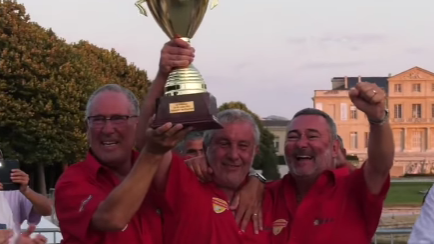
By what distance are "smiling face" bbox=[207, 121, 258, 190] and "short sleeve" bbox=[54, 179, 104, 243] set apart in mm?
609

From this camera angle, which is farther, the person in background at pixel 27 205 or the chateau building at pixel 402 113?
the chateau building at pixel 402 113

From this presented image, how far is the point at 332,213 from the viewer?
3451mm

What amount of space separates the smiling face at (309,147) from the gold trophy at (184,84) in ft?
2.09

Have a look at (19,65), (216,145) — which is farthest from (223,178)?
(19,65)

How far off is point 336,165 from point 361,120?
86228 mm

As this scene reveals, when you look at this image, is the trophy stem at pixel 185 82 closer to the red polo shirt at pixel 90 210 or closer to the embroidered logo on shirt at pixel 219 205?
the red polo shirt at pixel 90 210

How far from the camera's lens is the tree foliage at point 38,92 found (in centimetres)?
2819

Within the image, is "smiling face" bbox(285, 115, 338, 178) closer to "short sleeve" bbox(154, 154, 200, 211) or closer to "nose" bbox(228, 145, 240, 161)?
"nose" bbox(228, 145, 240, 161)

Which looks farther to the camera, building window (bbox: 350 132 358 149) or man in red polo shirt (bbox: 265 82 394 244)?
building window (bbox: 350 132 358 149)

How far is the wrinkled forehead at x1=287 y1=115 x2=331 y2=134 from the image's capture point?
11.7 feet

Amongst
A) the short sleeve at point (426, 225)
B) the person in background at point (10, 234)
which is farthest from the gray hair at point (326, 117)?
the person in background at point (10, 234)

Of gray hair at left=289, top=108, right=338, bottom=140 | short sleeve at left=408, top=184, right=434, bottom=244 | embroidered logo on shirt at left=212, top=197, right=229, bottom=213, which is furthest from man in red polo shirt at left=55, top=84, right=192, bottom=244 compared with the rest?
short sleeve at left=408, top=184, right=434, bottom=244

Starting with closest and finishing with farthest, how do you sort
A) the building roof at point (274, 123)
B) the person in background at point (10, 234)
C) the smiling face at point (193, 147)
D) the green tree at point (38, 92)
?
the person in background at point (10, 234), the smiling face at point (193, 147), the green tree at point (38, 92), the building roof at point (274, 123)

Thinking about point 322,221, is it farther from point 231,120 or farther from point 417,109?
point 417,109
